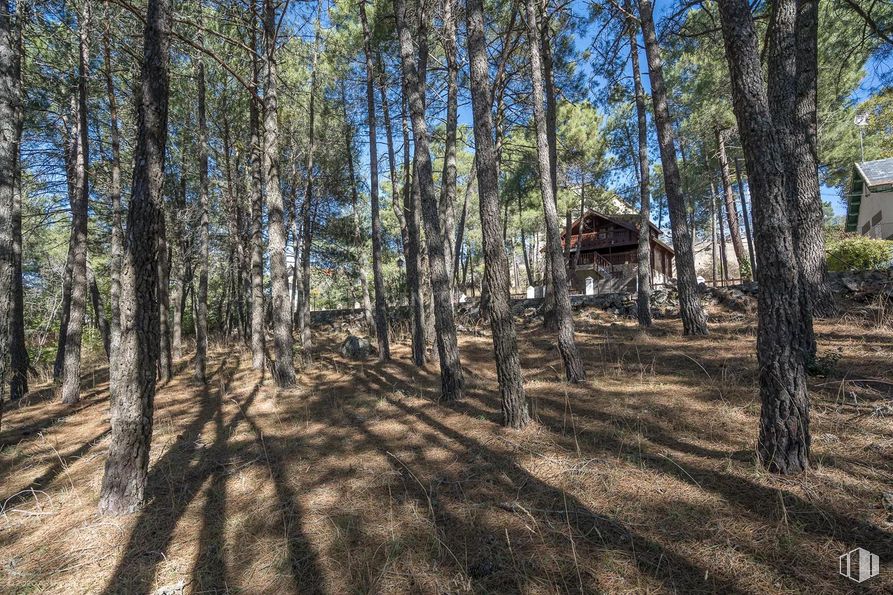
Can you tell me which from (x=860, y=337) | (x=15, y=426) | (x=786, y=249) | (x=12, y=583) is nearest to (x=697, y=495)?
(x=786, y=249)

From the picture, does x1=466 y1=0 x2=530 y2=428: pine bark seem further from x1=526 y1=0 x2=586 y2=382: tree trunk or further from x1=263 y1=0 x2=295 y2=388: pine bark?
x1=263 y1=0 x2=295 y2=388: pine bark

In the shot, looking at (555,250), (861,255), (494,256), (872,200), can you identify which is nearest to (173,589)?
(494,256)

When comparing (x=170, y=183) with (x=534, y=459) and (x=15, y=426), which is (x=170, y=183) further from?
(x=534, y=459)

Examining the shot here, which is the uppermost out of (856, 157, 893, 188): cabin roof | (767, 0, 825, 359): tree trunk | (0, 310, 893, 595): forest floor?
(856, 157, 893, 188): cabin roof

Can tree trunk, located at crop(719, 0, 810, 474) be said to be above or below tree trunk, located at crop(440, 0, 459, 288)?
below

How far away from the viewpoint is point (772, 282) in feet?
8.55

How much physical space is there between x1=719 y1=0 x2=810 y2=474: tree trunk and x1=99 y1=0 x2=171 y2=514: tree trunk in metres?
4.56

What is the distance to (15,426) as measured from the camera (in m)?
5.91

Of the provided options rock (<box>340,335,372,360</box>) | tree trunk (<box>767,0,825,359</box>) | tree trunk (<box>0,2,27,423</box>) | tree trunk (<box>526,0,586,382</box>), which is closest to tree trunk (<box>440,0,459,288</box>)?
tree trunk (<box>526,0,586,382</box>)

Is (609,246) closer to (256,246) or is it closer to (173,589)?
(256,246)

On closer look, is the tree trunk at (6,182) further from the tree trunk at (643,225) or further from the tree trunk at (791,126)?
the tree trunk at (643,225)

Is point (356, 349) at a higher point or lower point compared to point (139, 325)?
lower

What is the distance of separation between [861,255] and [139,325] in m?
15.7

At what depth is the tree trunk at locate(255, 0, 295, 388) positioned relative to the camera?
723 centimetres
